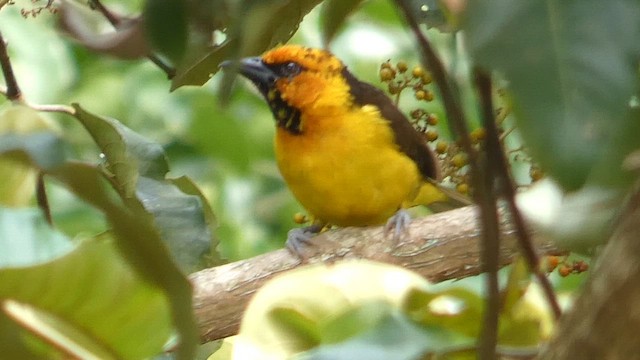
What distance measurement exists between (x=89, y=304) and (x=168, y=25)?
0.52 ft

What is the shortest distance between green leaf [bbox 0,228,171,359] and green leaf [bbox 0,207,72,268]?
13cm

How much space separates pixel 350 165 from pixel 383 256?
383 mm

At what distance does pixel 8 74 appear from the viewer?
106 cm

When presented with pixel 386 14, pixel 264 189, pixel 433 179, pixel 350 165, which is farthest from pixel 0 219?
pixel 264 189

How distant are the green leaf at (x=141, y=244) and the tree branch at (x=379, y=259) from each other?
2.41 ft

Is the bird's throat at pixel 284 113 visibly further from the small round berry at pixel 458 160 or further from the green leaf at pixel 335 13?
the green leaf at pixel 335 13

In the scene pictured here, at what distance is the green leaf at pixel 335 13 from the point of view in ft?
2.20

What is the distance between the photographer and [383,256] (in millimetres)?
1320

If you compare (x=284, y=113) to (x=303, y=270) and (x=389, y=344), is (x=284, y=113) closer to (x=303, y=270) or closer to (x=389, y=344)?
(x=303, y=270)

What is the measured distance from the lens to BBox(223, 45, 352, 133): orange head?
181 centimetres

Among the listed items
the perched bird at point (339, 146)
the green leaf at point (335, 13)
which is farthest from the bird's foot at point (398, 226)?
the green leaf at point (335, 13)

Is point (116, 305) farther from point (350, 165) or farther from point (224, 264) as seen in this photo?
point (350, 165)

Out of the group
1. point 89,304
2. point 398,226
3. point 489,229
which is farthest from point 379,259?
point 489,229

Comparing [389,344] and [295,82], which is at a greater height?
[389,344]
